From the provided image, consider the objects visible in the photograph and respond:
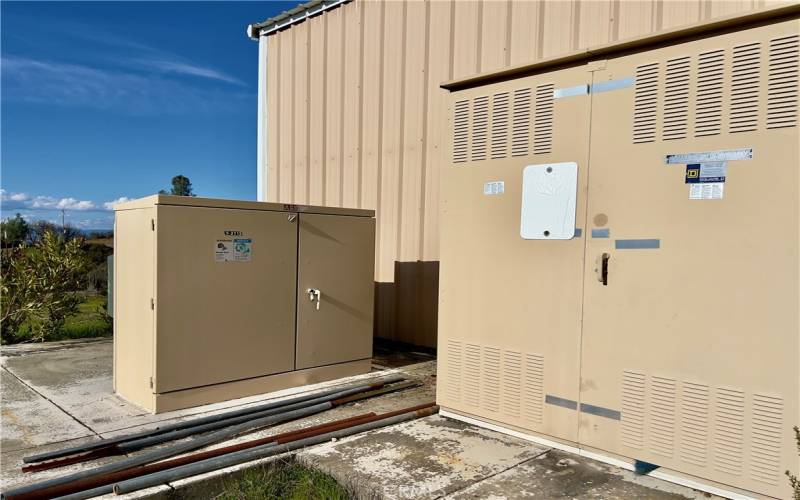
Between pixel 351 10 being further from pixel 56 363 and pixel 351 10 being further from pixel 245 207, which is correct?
pixel 56 363

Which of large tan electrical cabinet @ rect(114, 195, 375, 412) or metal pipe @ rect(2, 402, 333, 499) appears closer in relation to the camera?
metal pipe @ rect(2, 402, 333, 499)

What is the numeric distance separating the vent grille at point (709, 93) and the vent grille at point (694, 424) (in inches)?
55.7

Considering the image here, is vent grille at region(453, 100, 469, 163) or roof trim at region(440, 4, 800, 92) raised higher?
roof trim at region(440, 4, 800, 92)

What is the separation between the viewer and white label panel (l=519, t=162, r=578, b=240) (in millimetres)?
3439

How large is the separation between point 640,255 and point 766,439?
1.12 metres

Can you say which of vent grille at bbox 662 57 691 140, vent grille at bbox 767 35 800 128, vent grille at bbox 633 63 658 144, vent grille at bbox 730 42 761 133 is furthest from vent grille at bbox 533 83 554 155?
vent grille at bbox 767 35 800 128

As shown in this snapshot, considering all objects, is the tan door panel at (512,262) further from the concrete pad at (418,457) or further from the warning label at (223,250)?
the warning label at (223,250)

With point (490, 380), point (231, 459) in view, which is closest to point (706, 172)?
point (490, 380)

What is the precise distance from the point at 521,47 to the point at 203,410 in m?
4.87

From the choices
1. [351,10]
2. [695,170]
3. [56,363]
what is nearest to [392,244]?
[351,10]

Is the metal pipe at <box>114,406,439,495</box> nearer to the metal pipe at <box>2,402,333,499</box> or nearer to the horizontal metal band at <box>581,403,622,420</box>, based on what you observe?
the metal pipe at <box>2,402,333,499</box>

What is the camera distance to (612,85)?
128 inches

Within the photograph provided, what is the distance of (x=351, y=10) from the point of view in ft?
24.9

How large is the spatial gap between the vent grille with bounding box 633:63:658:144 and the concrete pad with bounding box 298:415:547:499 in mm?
2092
